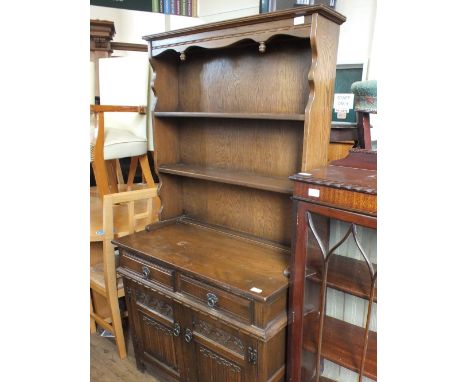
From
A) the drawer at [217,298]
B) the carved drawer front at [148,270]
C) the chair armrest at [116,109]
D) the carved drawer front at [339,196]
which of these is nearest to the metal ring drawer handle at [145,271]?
the carved drawer front at [148,270]

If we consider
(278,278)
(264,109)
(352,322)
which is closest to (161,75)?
(264,109)

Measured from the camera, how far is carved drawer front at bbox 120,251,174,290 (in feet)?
5.17

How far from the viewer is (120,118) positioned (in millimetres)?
2701

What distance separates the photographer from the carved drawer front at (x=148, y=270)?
1.58 m

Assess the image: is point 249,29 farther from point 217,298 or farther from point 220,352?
point 220,352

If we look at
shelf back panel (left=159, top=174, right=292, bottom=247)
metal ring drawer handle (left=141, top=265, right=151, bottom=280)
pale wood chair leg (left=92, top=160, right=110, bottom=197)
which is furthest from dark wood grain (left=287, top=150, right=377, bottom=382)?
pale wood chair leg (left=92, top=160, right=110, bottom=197)

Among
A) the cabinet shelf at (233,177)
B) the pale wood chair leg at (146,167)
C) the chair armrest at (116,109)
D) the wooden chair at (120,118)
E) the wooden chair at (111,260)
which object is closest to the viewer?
the cabinet shelf at (233,177)

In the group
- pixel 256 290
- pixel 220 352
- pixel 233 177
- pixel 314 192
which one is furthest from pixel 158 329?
pixel 314 192

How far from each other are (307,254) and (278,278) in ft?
0.57

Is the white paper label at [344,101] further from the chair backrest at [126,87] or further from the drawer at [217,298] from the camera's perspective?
the drawer at [217,298]

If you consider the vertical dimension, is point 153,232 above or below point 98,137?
below

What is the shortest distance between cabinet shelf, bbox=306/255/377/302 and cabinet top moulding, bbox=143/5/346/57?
0.87 metres
